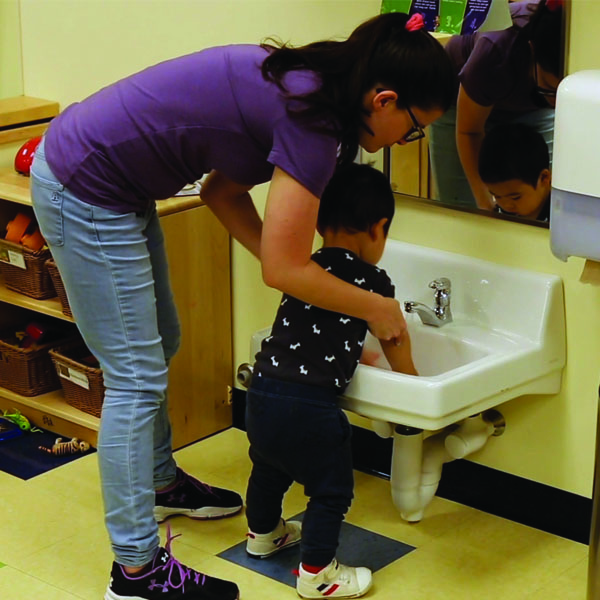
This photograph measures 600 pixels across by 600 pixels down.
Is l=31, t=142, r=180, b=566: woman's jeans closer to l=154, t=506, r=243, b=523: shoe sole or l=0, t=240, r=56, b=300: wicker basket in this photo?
l=154, t=506, r=243, b=523: shoe sole

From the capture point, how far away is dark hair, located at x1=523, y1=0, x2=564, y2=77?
7.07 feet

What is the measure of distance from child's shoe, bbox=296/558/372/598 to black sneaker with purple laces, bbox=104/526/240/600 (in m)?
0.14

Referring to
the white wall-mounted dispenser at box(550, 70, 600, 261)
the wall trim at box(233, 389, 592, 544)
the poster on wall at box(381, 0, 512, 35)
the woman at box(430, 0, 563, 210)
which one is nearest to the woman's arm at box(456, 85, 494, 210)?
the woman at box(430, 0, 563, 210)

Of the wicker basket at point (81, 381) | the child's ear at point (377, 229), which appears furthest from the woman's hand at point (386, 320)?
the wicker basket at point (81, 381)

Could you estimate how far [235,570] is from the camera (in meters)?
2.37

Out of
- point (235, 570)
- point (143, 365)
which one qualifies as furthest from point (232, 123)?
point (235, 570)

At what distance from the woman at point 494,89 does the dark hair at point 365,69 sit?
0.37m

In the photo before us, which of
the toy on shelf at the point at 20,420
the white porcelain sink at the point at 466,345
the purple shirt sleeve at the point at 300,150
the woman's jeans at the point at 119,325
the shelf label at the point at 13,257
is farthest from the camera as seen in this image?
the toy on shelf at the point at 20,420

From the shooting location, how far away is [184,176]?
205cm

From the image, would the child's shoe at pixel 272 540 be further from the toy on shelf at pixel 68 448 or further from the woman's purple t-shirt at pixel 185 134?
the woman's purple t-shirt at pixel 185 134

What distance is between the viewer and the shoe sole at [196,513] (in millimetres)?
2562

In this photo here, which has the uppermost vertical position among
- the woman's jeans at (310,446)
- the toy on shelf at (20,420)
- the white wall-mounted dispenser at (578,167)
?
the white wall-mounted dispenser at (578,167)

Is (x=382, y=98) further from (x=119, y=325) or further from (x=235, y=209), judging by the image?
(x=119, y=325)

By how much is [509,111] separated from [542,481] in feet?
2.61
